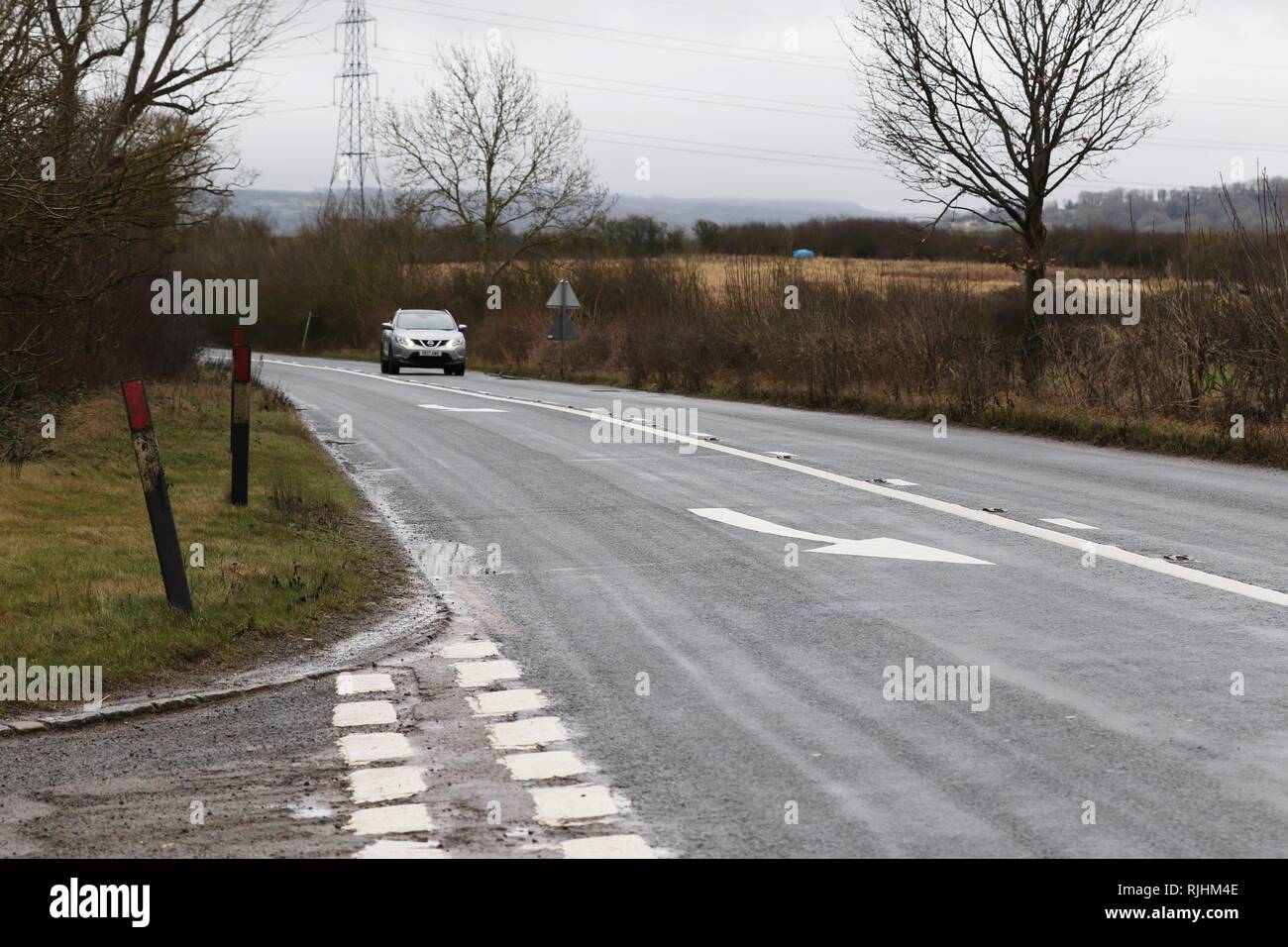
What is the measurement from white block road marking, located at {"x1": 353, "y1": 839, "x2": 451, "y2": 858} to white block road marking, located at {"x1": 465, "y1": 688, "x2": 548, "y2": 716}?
1.82m

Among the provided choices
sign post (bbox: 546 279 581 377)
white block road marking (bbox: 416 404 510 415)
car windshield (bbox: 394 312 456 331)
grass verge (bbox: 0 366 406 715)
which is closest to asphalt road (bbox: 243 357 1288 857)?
grass verge (bbox: 0 366 406 715)

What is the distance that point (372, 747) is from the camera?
21.1 feet

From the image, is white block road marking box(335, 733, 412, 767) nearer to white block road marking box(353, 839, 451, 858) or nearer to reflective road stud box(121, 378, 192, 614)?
white block road marking box(353, 839, 451, 858)

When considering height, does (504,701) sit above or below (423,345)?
below

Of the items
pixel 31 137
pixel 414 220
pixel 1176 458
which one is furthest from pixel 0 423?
pixel 414 220

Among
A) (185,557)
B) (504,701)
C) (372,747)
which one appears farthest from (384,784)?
(185,557)

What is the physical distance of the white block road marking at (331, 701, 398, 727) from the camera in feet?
22.5

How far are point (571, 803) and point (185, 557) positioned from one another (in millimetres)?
5943

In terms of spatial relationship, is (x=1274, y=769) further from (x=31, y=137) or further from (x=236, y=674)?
(x=31, y=137)

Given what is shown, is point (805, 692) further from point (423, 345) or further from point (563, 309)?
point (423, 345)

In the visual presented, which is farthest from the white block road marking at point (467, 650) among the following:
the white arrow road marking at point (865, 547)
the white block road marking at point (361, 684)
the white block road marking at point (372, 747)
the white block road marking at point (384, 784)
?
the white arrow road marking at point (865, 547)
